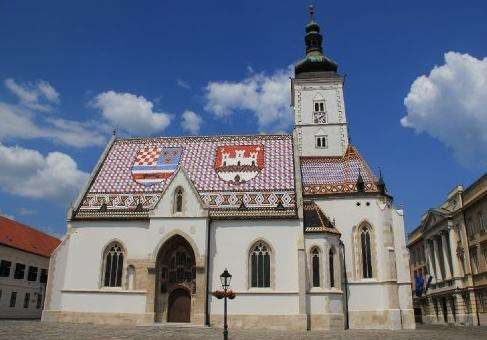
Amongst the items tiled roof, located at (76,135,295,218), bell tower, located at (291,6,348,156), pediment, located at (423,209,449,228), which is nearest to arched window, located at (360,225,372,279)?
tiled roof, located at (76,135,295,218)

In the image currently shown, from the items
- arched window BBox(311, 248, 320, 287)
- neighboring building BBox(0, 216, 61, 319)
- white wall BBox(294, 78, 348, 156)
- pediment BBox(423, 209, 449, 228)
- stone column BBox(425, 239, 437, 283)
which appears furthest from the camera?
stone column BBox(425, 239, 437, 283)

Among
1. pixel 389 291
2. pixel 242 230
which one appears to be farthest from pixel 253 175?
pixel 389 291

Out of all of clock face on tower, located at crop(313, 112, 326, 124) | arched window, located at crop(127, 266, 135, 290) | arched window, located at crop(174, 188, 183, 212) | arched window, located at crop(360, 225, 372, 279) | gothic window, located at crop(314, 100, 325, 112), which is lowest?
arched window, located at crop(127, 266, 135, 290)

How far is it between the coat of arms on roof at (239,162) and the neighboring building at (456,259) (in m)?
21.4

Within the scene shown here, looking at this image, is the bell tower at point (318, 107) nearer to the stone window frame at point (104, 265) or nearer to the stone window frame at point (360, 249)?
the stone window frame at point (360, 249)

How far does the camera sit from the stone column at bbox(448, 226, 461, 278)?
161 ft

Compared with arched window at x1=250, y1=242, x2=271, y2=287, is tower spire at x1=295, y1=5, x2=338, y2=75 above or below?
above

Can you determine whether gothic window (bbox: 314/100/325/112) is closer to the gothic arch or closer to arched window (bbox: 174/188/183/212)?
arched window (bbox: 174/188/183/212)

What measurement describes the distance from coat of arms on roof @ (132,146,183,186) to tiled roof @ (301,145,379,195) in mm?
11580

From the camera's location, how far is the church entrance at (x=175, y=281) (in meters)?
33.8

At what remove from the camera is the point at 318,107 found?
164 ft

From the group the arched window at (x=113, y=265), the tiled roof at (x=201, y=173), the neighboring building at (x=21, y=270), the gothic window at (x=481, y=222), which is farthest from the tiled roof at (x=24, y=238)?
the gothic window at (x=481, y=222)

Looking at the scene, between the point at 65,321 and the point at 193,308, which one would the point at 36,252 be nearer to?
the point at 65,321

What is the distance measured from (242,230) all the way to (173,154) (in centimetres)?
1080
